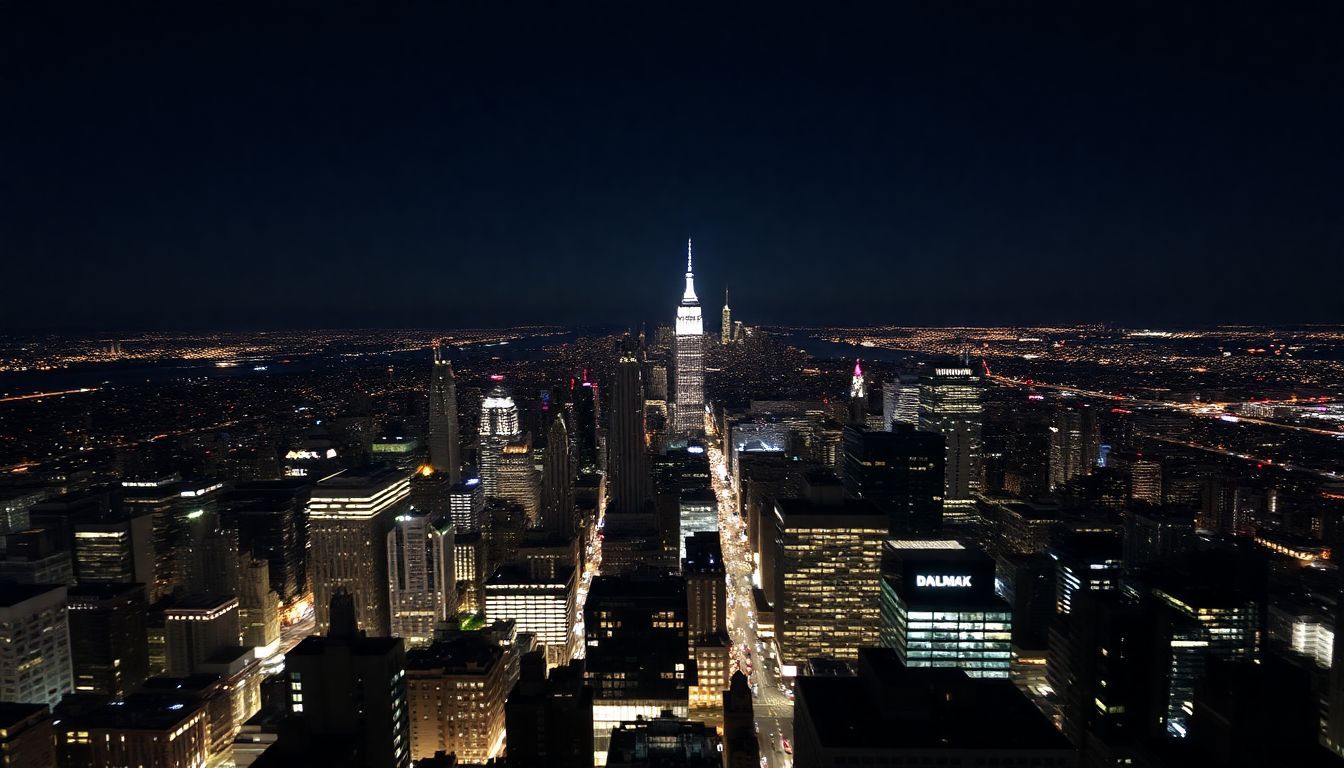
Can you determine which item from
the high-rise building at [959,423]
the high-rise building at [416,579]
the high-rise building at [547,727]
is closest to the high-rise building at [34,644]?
the high-rise building at [416,579]

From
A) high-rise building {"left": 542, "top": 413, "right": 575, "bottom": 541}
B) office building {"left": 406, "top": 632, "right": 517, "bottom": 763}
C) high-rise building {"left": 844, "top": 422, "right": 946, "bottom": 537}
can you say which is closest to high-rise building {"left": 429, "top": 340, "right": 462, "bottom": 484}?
high-rise building {"left": 542, "top": 413, "right": 575, "bottom": 541}

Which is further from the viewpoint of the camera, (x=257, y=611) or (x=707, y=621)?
(x=257, y=611)

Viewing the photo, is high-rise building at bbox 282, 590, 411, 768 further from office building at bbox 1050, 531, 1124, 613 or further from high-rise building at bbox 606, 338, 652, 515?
high-rise building at bbox 606, 338, 652, 515

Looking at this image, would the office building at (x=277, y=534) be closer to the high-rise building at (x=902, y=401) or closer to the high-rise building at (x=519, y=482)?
the high-rise building at (x=519, y=482)

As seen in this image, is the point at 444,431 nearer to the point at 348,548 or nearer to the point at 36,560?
the point at 348,548

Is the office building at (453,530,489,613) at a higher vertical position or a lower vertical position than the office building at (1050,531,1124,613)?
lower

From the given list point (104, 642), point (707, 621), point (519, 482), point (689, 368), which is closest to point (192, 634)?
point (104, 642)

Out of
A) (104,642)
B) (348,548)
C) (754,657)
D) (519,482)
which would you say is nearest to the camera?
(104,642)
